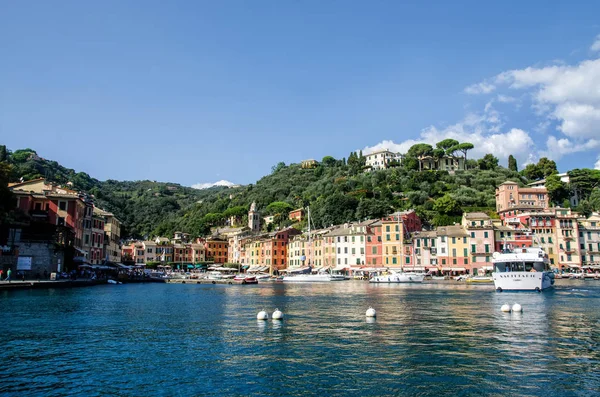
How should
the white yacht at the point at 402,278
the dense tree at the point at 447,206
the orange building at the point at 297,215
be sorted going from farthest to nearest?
the orange building at the point at 297,215, the dense tree at the point at 447,206, the white yacht at the point at 402,278

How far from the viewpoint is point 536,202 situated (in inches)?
4235

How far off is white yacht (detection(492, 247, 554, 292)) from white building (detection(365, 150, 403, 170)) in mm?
111565

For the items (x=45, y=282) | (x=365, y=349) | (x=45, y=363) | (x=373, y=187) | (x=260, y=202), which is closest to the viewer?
(x=45, y=363)

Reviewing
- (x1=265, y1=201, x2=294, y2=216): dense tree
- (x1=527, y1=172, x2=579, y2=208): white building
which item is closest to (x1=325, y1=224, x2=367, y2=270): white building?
(x1=265, y1=201, x2=294, y2=216): dense tree

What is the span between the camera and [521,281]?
50.2 metres

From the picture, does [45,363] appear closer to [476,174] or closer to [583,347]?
[583,347]

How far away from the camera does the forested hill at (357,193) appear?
110688 mm

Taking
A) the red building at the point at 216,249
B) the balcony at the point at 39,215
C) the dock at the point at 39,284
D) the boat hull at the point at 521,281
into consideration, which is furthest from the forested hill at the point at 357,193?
the boat hull at the point at 521,281

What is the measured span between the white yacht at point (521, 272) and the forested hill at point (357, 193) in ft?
163

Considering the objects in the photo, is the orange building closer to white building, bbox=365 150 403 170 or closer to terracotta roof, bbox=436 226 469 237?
white building, bbox=365 150 403 170

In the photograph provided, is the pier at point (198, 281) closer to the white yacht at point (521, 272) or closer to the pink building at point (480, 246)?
the pink building at point (480, 246)

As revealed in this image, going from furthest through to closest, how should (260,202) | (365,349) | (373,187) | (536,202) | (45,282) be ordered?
(260,202), (373,187), (536,202), (45,282), (365,349)

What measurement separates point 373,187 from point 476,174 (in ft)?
98.8

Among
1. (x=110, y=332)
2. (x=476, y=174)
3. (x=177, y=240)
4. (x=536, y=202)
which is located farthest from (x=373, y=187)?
(x=110, y=332)
